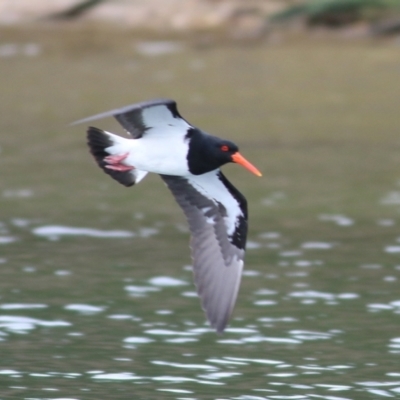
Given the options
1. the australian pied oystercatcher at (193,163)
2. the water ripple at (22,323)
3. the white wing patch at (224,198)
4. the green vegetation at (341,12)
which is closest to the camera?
the australian pied oystercatcher at (193,163)

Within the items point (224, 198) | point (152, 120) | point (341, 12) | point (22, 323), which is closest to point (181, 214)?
point (22, 323)

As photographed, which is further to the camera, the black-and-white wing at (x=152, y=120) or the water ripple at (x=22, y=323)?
the water ripple at (x=22, y=323)

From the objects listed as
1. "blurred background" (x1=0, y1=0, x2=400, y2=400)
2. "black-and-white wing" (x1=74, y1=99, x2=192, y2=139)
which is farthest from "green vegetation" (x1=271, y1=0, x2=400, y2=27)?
"black-and-white wing" (x1=74, y1=99, x2=192, y2=139)

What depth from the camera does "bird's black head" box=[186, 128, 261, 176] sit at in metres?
9.48

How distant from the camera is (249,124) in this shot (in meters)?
20.4

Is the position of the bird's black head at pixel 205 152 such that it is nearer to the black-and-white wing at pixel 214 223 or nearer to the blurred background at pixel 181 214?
the black-and-white wing at pixel 214 223

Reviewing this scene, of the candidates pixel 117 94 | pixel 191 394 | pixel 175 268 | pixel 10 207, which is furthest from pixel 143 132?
pixel 117 94

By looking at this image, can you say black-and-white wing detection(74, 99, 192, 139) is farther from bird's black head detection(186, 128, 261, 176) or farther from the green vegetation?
the green vegetation

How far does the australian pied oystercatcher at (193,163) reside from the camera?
941cm

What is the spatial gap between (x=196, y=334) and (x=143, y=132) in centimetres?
169

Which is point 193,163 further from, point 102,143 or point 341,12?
point 341,12

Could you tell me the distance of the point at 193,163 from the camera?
9477 mm

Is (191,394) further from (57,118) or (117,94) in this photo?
(117,94)

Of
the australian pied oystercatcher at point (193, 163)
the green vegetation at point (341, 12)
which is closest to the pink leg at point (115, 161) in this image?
the australian pied oystercatcher at point (193, 163)
